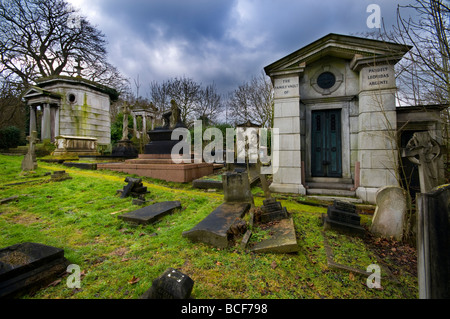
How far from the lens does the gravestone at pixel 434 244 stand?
162 centimetres

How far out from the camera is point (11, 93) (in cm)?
1764

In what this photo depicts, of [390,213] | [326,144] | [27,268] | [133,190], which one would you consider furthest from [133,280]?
[326,144]

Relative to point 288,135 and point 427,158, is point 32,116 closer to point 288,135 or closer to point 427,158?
point 288,135

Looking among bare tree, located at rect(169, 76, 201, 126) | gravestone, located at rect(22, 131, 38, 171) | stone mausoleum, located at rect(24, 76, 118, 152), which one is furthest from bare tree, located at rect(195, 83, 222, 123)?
gravestone, located at rect(22, 131, 38, 171)

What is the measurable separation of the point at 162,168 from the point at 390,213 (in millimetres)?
7189

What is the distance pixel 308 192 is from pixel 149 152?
7.30m

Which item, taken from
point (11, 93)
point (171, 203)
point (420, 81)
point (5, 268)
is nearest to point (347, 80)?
point (420, 81)

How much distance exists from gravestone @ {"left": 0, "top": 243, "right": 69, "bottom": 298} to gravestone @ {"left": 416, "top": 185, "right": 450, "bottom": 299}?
3770 millimetres

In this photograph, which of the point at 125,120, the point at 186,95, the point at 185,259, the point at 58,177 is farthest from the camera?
the point at 186,95

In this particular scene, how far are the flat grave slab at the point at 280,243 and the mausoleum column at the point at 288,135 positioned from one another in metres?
3.00

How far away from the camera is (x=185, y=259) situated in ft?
8.52

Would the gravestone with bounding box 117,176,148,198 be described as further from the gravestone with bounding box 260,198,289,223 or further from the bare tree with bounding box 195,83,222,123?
the bare tree with bounding box 195,83,222,123
